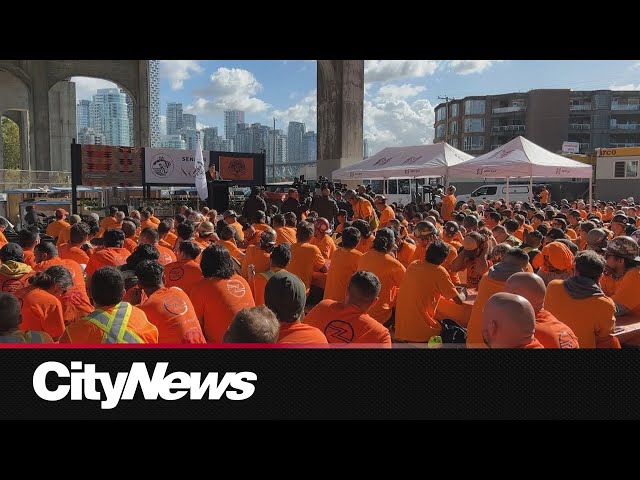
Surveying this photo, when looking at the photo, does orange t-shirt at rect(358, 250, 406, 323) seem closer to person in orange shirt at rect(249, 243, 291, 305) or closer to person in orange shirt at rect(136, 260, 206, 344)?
person in orange shirt at rect(249, 243, 291, 305)

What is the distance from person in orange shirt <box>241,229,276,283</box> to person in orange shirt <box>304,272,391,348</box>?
2729mm

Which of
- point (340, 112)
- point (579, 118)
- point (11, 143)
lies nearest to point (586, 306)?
point (340, 112)

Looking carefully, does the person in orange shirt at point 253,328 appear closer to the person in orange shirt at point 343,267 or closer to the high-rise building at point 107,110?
the person in orange shirt at point 343,267

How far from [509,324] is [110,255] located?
14.9 feet

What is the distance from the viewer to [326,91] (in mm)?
27141

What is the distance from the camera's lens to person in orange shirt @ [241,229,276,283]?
616cm

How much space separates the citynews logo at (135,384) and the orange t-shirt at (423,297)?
252cm

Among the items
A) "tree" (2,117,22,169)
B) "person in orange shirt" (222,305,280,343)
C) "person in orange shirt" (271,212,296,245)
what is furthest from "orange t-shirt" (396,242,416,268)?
"tree" (2,117,22,169)

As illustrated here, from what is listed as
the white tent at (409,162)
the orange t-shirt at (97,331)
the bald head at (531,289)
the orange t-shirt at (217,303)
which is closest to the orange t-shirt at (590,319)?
the bald head at (531,289)

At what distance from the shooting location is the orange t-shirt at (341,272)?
18.7 ft
